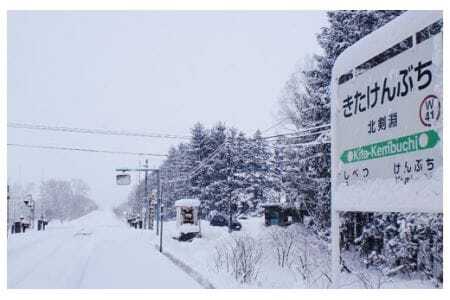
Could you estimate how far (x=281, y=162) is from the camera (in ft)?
59.7

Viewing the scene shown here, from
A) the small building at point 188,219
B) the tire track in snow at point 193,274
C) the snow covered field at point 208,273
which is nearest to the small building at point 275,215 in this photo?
the small building at point 188,219

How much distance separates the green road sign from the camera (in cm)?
423

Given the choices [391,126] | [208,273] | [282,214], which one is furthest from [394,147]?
[282,214]

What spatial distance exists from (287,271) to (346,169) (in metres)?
6.36

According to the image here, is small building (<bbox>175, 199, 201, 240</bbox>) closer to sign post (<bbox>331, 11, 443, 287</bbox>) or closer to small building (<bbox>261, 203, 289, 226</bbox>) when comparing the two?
small building (<bbox>261, 203, 289, 226</bbox>)

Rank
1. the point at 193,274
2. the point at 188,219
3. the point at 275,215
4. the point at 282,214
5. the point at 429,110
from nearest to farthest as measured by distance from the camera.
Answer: the point at 429,110, the point at 193,274, the point at 282,214, the point at 275,215, the point at 188,219

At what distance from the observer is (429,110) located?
4254 millimetres

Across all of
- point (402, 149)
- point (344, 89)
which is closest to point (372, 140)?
point (402, 149)

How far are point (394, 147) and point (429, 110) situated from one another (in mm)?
532

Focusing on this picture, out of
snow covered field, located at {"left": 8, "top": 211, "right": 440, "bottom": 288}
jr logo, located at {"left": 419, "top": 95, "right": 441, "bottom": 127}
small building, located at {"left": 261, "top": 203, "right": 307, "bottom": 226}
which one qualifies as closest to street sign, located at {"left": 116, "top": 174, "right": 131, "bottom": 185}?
snow covered field, located at {"left": 8, "top": 211, "right": 440, "bottom": 288}

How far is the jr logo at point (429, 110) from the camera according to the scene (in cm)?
418

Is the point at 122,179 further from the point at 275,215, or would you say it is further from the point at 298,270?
the point at 298,270

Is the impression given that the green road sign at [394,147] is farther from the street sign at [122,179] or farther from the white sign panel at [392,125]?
the street sign at [122,179]

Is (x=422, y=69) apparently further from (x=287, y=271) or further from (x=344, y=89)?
(x=287, y=271)
